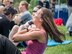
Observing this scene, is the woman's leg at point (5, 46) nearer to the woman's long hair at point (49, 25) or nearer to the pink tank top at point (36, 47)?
the pink tank top at point (36, 47)

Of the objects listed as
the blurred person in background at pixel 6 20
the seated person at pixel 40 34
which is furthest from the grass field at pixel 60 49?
the seated person at pixel 40 34

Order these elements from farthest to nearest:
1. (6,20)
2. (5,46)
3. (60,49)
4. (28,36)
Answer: (60,49) < (6,20) < (28,36) < (5,46)

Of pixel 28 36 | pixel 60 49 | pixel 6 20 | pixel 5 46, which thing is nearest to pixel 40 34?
pixel 28 36

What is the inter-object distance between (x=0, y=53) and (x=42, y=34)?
6.25 feet

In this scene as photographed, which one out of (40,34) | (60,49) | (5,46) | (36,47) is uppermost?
(5,46)

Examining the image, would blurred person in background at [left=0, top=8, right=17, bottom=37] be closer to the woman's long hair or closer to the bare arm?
the woman's long hair

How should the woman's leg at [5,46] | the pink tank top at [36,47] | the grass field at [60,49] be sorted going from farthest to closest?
the grass field at [60,49] → the pink tank top at [36,47] → the woman's leg at [5,46]

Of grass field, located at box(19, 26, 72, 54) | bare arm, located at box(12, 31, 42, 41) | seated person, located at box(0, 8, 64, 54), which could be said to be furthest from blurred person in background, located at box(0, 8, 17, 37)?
bare arm, located at box(12, 31, 42, 41)

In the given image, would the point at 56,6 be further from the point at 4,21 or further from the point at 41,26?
the point at 41,26

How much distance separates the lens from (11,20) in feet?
23.5

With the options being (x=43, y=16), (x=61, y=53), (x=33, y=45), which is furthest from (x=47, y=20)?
(x=61, y=53)

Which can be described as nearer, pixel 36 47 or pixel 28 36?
pixel 28 36

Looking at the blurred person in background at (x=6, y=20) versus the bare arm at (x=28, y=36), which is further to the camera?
the blurred person in background at (x=6, y=20)

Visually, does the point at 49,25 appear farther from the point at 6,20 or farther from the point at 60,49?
the point at 60,49
